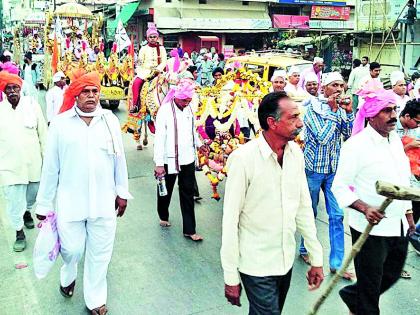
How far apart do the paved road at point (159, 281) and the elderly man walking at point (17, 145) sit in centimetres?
57

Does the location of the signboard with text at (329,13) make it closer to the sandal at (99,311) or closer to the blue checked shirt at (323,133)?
the blue checked shirt at (323,133)

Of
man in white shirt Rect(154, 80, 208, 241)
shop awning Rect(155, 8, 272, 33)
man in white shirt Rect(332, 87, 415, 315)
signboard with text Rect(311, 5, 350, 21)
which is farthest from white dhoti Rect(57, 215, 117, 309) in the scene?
signboard with text Rect(311, 5, 350, 21)

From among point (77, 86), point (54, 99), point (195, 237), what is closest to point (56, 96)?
point (54, 99)

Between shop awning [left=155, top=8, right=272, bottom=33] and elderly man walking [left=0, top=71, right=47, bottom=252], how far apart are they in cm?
2685

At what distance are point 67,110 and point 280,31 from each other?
31203 millimetres

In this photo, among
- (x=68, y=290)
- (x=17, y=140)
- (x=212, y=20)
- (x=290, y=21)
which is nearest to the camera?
(x=68, y=290)

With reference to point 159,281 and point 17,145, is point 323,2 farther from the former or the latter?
point 159,281

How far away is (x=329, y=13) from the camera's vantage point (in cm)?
3616

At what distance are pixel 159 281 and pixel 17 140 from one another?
6.81 ft

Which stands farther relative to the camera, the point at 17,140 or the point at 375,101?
the point at 17,140

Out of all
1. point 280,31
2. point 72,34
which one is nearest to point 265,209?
point 72,34

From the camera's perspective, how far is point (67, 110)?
3967 millimetres

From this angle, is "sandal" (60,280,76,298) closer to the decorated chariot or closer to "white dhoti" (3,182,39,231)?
"white dhoti" (3,182,39,231)

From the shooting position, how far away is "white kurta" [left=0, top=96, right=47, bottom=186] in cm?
521
